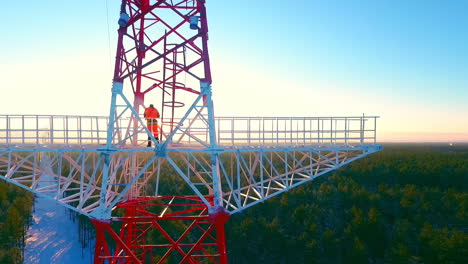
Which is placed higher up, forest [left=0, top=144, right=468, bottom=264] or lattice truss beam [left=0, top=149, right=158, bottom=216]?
lattice truss beam [left=0, top=149, right=158, bottom=216]

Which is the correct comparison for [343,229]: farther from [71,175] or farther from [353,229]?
[71,175]

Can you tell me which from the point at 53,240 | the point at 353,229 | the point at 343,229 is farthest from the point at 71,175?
the point at 53,240

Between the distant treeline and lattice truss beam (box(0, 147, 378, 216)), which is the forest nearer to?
the distant treeline

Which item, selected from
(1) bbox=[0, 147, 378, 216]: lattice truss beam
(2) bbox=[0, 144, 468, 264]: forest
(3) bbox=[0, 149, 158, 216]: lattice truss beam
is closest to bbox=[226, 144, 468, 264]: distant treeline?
(2) bbox=[0, 144, 468, 264]: forest

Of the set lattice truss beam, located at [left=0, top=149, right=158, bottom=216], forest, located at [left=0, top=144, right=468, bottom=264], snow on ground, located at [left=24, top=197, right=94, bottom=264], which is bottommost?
snow on ground, located at [left=24, top=197, right=94, bottom=264]

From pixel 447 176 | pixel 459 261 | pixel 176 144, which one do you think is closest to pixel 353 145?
pixel 176 144

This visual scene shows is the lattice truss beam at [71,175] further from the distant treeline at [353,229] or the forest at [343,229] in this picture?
the distant treeline at [353,229]

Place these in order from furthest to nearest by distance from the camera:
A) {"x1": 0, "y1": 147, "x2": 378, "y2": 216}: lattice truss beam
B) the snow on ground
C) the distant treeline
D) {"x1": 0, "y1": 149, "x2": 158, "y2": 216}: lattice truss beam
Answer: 1. the snow on ground
2. the distant treeline
3. {"x1": 0, "y1": 147, "x2": 378, "y2": 216}: lattice truss beam
4. {"x1": 0, "y1": 149, "x2": 158, "y2": 216}: lattice truss beam
